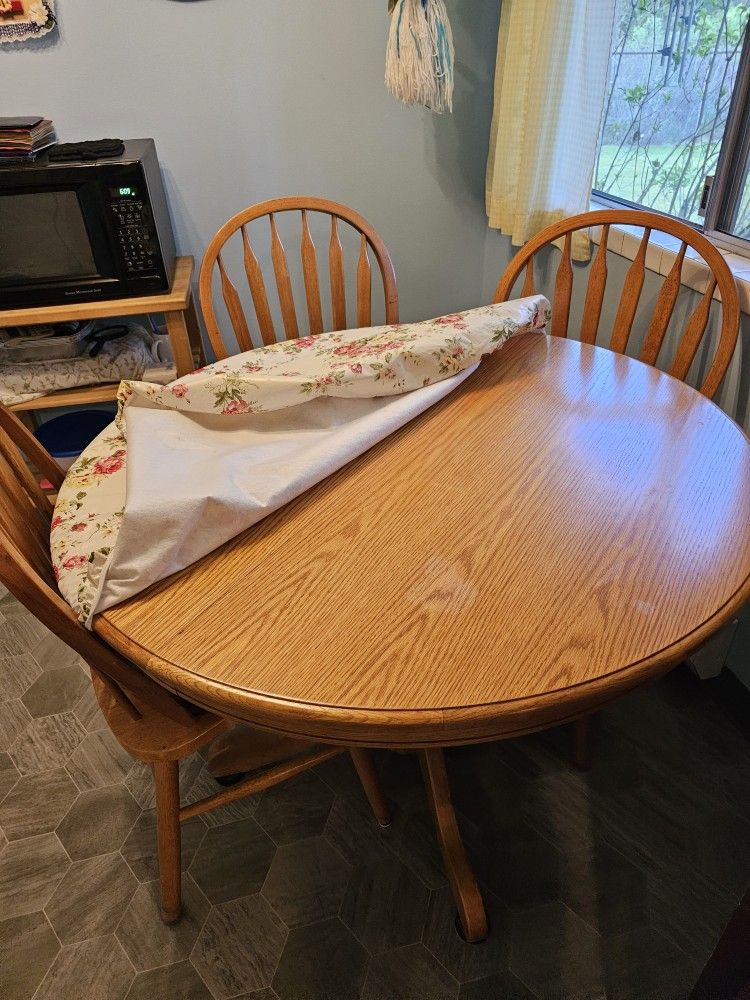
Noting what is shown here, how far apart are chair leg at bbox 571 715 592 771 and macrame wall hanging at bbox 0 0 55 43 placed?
2281mm

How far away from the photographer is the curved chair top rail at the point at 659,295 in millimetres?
1205

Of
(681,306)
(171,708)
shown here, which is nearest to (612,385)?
(681,306)

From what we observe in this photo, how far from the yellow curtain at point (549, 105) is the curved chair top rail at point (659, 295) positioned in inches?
12.9

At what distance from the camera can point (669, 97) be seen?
1.64 m

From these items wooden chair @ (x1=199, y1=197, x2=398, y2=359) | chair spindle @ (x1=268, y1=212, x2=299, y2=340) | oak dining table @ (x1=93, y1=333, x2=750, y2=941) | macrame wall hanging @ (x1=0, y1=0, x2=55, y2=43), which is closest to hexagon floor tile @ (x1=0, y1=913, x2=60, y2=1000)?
oak dining table @ (x1=93, y1=333, x2=750, y2=941)

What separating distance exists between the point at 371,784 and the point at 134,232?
1524 millimetres

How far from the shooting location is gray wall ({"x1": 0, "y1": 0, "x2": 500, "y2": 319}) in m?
1.85

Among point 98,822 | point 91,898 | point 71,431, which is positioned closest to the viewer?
point 91,898

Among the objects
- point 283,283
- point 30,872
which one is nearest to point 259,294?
point 283,283

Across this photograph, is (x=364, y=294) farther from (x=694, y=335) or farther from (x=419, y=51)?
(x=694, y=335)

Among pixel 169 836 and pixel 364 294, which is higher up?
pixel 364 294

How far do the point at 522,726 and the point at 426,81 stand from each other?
65.7 inches

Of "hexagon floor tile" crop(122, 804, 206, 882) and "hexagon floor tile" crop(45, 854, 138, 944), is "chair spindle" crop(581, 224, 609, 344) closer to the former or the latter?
"hexagon floor tile" crop(122, 804, 206, 882)

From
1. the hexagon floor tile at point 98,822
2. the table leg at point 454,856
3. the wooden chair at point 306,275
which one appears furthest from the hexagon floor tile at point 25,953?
the wooden chair at point 306,275
